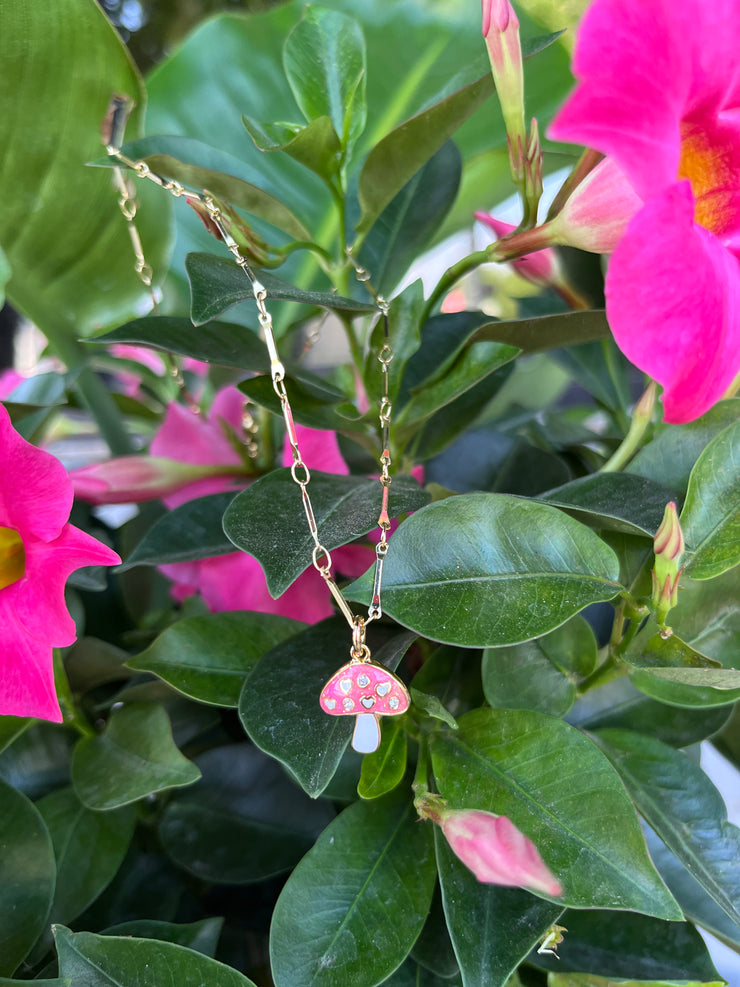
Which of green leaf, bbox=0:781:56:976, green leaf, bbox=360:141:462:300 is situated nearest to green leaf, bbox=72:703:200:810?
green leaf, bbox=0:781:56:976

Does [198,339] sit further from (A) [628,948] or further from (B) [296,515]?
(A) [628,948]

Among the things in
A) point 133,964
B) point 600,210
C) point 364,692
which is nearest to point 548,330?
point 600,210

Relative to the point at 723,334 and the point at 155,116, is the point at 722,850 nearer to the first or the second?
the point at 723,334

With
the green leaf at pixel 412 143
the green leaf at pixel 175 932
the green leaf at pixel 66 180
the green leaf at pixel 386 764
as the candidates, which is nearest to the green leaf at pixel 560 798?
the green leaf at pixel 386 764

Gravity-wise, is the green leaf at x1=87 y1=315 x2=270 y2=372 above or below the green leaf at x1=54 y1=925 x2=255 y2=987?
above

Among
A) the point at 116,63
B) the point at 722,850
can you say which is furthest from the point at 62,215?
the point at 722,850

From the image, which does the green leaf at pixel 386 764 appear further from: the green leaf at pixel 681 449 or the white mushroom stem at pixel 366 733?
the green leaf at pixel 681 449

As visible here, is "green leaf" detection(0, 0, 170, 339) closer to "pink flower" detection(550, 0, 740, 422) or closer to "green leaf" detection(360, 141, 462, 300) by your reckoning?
"green leaf" detection(360, 141, 462, 300)
